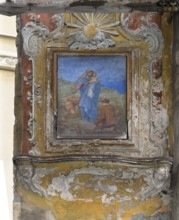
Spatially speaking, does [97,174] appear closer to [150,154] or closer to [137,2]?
[150,154]

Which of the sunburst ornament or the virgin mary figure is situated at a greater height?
the sunburst ornament

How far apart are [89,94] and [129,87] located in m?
0.43

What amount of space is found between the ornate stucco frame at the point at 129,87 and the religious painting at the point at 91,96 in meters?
0.08

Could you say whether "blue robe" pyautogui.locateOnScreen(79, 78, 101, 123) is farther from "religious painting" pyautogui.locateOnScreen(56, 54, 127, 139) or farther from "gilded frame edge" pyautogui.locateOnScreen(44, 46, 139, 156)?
"gilded frame edge" pyautogui.locateOnScreen(44, 46, 139, 156)

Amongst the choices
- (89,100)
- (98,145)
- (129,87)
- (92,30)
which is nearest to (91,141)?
(98,145)

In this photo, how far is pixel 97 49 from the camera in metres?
14.6

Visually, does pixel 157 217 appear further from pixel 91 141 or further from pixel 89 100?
pixel 89 100

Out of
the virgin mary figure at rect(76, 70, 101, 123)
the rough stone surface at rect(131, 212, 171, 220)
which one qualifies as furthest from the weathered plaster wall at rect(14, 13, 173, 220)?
the virgin mary figure at rect(76, 70, 101, 123)

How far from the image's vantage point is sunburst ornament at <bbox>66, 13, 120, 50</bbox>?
14594mm

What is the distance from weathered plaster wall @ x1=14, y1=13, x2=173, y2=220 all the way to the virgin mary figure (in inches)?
10.9

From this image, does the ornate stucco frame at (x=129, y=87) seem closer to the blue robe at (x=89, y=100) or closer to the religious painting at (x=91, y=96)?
the religious painting at (x=91, y=96)

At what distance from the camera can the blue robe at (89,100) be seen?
1459 cm

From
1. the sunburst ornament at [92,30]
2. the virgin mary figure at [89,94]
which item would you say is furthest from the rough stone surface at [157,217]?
the sunburst ornament at [92,30]

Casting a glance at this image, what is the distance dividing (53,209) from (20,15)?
6.84 feet
